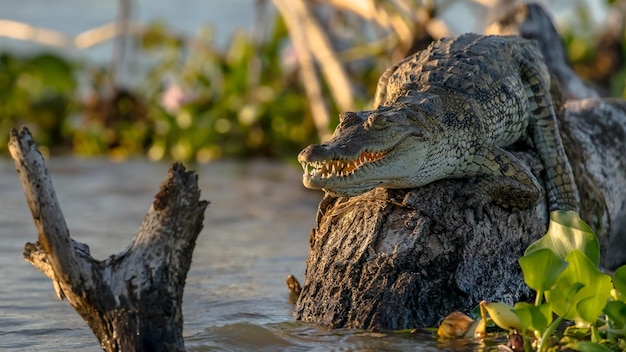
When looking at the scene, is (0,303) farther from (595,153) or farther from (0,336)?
(595,153)


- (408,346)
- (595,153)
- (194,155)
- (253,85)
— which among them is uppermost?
(253,85)

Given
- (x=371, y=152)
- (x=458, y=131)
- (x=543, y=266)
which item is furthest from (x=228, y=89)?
(x=543, y=266)

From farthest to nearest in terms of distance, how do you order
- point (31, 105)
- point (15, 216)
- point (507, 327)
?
point (31, 105)
point (15, 216)
point (507, 327)

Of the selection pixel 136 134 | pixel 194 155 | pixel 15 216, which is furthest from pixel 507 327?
pixel 136 134

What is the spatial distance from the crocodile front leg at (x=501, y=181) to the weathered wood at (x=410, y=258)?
0.05 meters

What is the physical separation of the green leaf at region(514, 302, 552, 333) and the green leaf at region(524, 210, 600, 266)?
237mm

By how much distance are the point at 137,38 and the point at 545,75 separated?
8.46m

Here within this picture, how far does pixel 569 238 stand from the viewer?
372 cm

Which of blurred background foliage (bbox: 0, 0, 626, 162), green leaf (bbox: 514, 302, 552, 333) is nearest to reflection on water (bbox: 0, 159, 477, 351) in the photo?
blurred background foliage (bbox: 0, 0, 626, 162)

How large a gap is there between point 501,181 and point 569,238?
2.44 feet

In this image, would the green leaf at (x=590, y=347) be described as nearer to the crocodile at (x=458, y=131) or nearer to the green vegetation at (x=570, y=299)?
the green vegetation at (x=570, y=299)

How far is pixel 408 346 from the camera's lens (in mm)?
3977

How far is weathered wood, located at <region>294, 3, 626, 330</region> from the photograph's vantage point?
13.7 feet

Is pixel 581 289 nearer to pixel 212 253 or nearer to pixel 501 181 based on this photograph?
pixel 501 181
